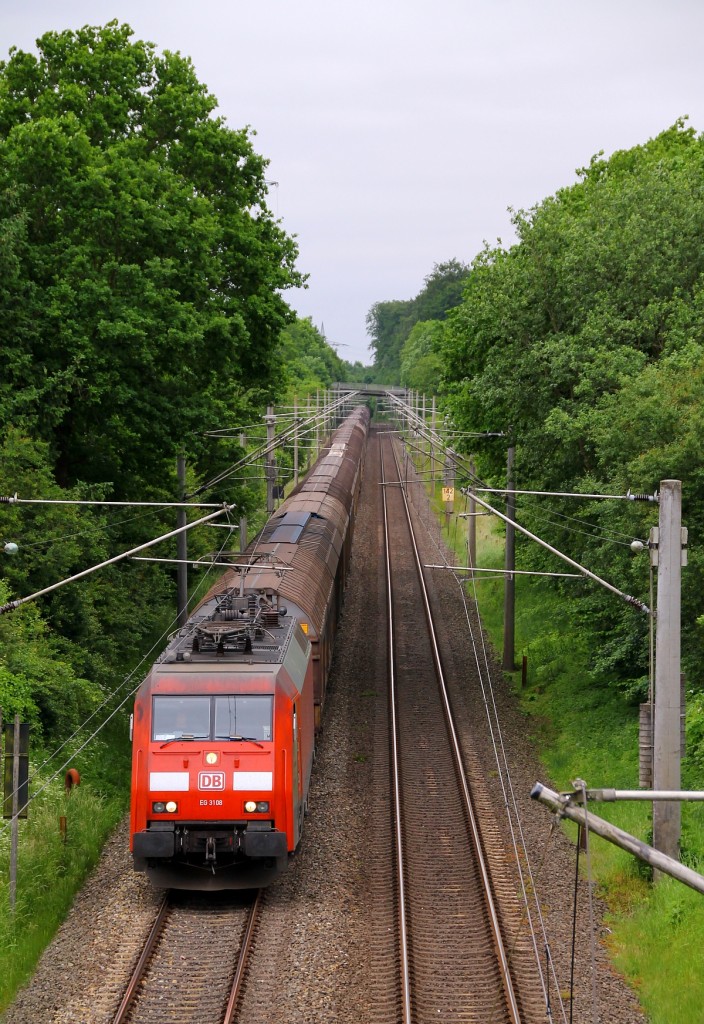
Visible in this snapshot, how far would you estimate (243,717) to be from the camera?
52.2 ft

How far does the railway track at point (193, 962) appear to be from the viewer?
1288cm

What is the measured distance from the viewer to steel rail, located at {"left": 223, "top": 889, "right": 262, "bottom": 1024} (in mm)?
12787

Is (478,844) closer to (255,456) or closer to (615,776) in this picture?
(615,776)

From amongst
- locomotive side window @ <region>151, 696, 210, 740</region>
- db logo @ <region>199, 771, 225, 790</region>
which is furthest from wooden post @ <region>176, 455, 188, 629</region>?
db logo @ <region>199, 771, 225, 790</region>

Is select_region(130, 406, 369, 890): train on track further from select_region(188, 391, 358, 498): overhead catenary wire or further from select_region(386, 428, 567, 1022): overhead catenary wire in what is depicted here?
select_region(188, 391, 358, 498): overhead catenary wire

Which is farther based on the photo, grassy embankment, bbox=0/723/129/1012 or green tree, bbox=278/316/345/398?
green tree, bbox=278/316/345/398

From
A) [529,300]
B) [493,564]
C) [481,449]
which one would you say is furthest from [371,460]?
[529,300]

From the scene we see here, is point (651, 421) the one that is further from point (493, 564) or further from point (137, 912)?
point (493, 564)

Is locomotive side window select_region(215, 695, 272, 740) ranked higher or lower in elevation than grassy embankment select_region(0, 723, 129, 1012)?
higher

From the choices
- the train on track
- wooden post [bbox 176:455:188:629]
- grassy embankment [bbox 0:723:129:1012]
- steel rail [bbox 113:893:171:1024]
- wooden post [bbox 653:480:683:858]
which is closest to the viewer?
steel rail [bbox 113:893:171:1024]

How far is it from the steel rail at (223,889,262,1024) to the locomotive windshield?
2.40m

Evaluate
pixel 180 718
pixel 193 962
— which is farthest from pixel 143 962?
pixel 180 718

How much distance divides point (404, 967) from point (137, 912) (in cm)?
406

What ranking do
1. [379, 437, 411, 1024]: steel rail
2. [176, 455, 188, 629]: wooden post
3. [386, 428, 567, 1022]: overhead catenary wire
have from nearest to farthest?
[379, 437, 411, 1024]: steel rail
[386, 428, 567, 1022]: overhead catenary wire
[176, 455, 188, 629]: wooden post
